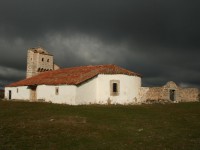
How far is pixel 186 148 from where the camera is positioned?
11797mm

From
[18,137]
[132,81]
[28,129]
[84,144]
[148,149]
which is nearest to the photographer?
[148,149]

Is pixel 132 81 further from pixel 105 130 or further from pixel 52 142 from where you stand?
pixel 52 142

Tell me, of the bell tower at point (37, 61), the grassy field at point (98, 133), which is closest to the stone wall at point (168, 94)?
the grassy field at point (98, 133)

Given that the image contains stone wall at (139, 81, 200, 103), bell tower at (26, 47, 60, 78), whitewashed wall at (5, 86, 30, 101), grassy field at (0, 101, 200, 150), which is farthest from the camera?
bell tower at (26, 47, 60, 78)

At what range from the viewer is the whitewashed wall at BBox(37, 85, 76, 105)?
32.7 metres

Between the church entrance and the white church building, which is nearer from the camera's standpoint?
the white church building

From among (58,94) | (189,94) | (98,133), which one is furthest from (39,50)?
(98,133)

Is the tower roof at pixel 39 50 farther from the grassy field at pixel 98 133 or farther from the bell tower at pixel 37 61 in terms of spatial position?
the grassy field at pixel 98 133

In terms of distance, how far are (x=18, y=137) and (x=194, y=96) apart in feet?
106

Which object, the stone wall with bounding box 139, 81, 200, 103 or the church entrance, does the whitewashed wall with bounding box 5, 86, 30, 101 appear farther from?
the stone wall with bounding box 139, 81, 200, 103

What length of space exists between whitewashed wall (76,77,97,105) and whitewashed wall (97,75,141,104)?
55 cm

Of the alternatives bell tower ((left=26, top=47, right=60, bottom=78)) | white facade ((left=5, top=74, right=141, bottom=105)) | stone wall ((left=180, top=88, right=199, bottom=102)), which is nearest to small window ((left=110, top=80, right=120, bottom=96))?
white facade ((left=5, top=74, right=141, bottom=105))

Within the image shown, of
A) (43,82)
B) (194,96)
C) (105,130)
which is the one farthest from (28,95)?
(105,130)

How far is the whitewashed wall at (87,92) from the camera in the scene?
3261cm
